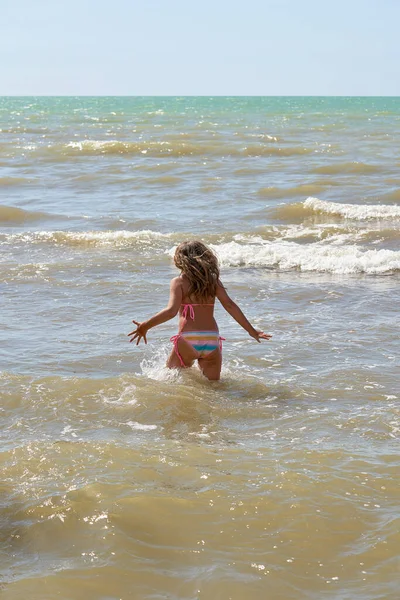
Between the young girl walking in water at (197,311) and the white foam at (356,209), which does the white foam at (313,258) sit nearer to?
the white foam at (356,209)

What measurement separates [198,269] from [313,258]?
183 inches

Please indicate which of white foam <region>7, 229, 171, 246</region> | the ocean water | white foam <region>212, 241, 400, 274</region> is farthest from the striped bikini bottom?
white foam <region>7, 229, 171, 246</region>

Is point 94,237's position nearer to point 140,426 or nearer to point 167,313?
point 167,313

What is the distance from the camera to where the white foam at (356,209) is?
45.0 feet

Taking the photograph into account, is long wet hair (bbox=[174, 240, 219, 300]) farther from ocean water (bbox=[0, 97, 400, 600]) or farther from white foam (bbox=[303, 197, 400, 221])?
white foam (bbox=[303, 197, 400, 221])

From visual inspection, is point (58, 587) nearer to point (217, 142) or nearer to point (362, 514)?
point (362, 514)

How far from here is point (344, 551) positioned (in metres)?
3.58

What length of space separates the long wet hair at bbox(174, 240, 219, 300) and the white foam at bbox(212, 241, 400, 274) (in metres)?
4.18

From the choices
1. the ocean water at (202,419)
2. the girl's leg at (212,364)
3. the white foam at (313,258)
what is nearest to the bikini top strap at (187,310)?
the girl's leg at (212,364)

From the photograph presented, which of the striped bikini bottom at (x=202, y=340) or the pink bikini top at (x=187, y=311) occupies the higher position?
the pink bikini top at (x=187, y=311)

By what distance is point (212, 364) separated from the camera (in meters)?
6.03

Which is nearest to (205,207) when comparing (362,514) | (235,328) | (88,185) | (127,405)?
(88,185)

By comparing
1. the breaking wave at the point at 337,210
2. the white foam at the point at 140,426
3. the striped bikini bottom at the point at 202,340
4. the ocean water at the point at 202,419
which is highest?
the breaking wave at the point at 337,210

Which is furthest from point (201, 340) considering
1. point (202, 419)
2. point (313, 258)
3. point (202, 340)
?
point (313, 258)
